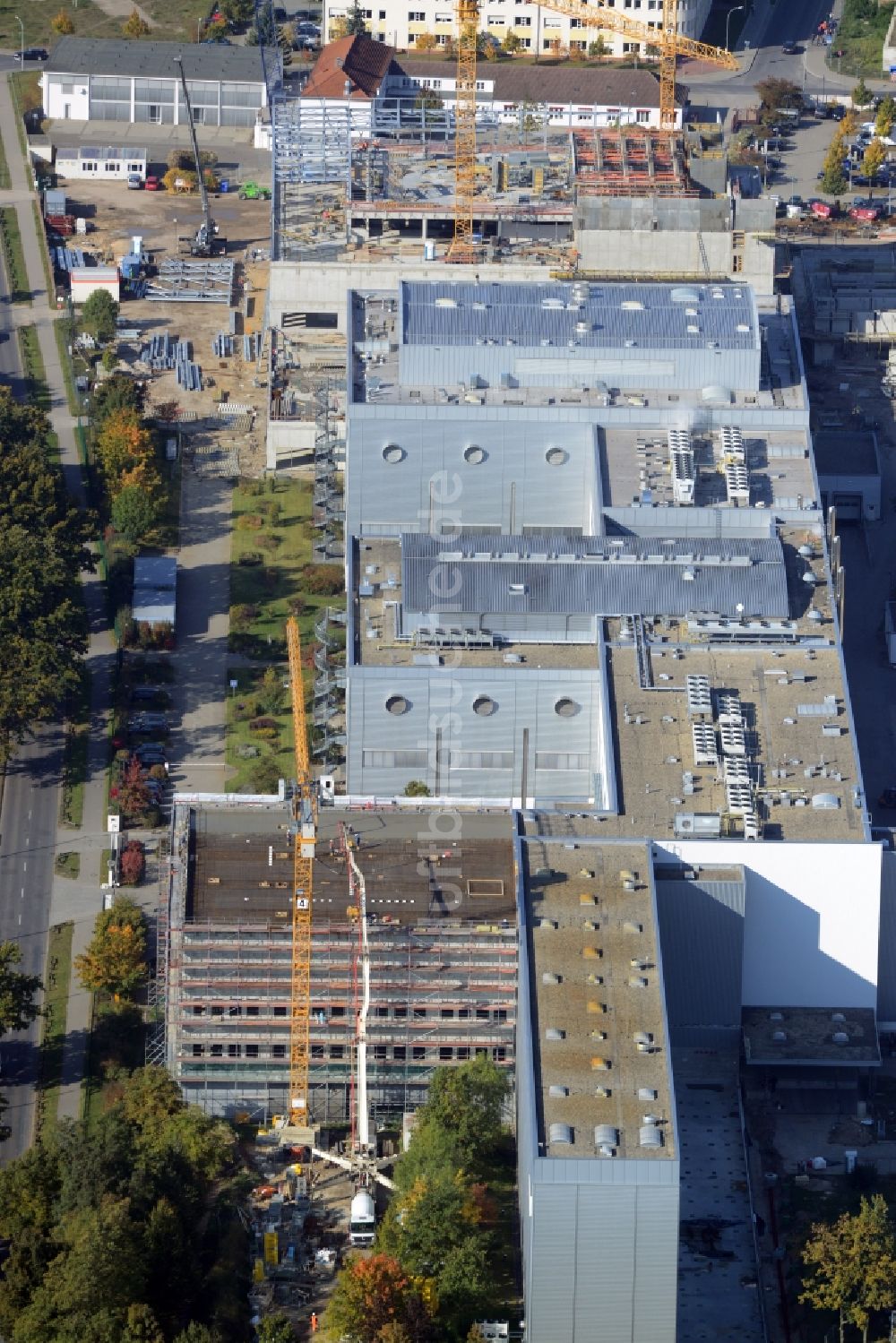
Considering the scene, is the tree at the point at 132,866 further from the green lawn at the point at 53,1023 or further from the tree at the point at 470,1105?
the tree at the point at 470,1105

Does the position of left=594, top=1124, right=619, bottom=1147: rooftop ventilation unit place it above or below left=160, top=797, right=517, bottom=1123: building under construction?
below

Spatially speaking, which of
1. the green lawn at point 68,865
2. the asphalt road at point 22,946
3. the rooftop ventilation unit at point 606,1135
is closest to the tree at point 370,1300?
the rooftop ventilation unit at point 606,1135

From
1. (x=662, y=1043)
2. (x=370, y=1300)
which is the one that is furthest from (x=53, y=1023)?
(x=662, y=1043)

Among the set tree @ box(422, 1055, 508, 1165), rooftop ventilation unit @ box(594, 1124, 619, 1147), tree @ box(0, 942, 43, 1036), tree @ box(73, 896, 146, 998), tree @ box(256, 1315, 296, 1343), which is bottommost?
tree @ box(256, 1315, 296, 1343)

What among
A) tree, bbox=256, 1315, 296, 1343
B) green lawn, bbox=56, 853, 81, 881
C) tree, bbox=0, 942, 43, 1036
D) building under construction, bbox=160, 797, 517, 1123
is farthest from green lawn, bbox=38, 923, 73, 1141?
tree, bbox=256, 1315, 296, 1343

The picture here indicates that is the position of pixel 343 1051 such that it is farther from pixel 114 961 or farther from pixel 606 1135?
pixel 606 1135

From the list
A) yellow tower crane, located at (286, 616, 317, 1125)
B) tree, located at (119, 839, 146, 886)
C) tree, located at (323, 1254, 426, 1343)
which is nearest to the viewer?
tree, located at (323, 1254, 426, 1343)

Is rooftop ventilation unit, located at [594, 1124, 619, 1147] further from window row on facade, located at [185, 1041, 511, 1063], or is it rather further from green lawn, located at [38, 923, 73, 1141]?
green lawn, located at [38, 923, 73, 1141]
